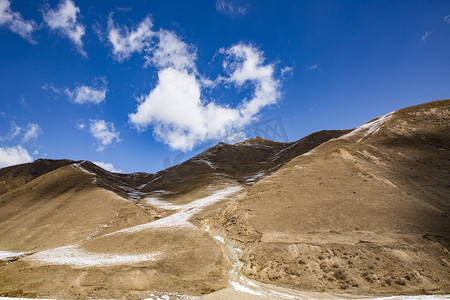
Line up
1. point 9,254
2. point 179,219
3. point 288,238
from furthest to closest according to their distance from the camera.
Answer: point 179,219 → point 9,254 → point 288,238

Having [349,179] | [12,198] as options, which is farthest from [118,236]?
[12,198]

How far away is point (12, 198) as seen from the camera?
200 feet

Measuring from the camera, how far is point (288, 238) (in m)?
22.1

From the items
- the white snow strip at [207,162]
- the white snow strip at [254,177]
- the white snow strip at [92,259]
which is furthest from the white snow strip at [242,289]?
the white snow strip at [207,162]

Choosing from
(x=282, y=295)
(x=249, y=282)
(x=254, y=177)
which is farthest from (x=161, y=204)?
(x=282, y=295)

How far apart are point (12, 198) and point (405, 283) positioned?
8328cm

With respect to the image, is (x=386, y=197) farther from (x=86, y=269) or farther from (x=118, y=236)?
(x=118, y=236)

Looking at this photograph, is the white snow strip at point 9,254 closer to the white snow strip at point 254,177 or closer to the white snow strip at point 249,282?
the white snow strip at point 249,282

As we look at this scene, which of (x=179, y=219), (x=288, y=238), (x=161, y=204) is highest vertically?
(x=161, y=204)

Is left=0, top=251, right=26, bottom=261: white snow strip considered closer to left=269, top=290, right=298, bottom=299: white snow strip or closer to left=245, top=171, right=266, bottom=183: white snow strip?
left=269, top=290, right=298, bottom=299: white snow strip

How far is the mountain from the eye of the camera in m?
16.4

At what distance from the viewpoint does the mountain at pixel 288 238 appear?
53.8ft

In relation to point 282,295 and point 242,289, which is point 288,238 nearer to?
point 282,295

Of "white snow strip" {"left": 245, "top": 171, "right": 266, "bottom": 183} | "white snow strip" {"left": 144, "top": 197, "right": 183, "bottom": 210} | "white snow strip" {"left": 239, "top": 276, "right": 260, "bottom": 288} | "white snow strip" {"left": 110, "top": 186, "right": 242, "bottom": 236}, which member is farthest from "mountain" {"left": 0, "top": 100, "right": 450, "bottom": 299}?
"white snow strip" {"left": 245, "top": 171, "right": 266, "bottom": 183}
